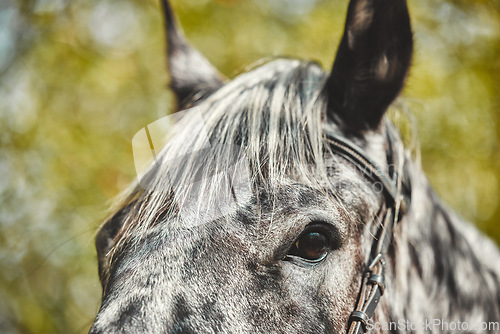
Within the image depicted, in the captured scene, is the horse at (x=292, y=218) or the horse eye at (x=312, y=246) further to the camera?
the horse eye at (x=312, y=246)

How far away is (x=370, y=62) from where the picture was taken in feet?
5.03

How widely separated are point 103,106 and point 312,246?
235 inches

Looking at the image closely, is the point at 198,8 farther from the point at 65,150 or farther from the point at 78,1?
the point at 65,150

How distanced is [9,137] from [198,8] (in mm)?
3703

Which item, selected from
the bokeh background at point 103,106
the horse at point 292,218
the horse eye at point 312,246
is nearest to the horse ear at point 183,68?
the horse at point 292,218

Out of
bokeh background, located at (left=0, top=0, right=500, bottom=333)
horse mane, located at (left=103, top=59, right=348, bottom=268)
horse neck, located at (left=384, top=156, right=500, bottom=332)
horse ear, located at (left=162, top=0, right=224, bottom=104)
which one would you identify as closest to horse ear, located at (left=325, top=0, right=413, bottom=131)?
horse mane, located at (left=103, top=59, right=348, bottom=268)

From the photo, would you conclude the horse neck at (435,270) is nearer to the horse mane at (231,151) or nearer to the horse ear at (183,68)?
the horse mane at (231,151)

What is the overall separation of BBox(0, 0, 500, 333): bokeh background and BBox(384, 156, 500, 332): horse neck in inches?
157

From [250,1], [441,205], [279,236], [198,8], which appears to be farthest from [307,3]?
[279,236]

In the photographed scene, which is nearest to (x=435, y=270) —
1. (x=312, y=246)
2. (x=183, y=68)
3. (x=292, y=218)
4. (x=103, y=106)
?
(x=312, y=246)

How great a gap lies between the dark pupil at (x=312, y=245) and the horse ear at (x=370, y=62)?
554mm

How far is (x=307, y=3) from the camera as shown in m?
6.43

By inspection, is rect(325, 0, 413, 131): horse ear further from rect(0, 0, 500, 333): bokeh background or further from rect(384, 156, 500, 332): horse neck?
rect(0, 0, 500, 333): bokeh background

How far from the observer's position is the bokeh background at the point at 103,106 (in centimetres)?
576
